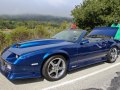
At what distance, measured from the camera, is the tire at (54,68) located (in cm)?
471

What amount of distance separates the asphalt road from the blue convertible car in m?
0.22

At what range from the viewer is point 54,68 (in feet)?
16.2

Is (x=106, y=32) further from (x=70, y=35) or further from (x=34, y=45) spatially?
(x=34, y=45)

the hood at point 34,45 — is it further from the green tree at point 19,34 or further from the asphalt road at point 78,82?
the green tree at point 19,34

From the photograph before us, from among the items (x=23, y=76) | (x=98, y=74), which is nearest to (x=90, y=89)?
(x=98, y=74)

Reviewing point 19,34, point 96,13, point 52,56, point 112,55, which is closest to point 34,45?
point 52,56

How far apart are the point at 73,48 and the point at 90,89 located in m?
1.26

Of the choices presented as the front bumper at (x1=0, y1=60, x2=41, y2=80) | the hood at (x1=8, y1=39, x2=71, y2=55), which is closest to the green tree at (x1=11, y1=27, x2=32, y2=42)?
the hood at (x1=8, y1=39, x2=71, y2=55)

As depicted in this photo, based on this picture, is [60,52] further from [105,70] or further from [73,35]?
[105,70]

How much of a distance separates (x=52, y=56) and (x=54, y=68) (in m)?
0.33

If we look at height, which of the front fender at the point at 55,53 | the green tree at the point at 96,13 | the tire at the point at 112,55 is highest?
the green tree at the point at 96,13

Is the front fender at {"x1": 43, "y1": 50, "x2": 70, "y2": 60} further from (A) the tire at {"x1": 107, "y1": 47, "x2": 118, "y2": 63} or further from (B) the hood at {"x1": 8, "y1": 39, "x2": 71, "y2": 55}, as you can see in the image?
(A) the tire at {"x1": 107, "y1": 47, "x2": 118, "y2": 63}

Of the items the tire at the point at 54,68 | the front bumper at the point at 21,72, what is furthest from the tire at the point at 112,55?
the front bumper at the point at 21,72

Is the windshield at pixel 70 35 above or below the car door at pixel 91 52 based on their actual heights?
above
